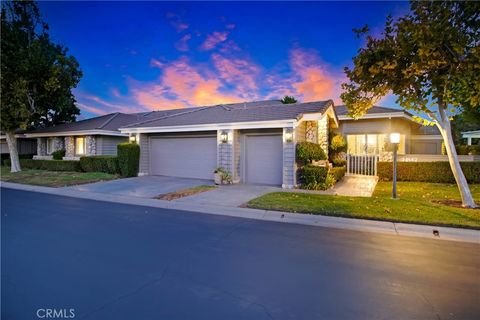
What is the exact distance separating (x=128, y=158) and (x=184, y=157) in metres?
3.17

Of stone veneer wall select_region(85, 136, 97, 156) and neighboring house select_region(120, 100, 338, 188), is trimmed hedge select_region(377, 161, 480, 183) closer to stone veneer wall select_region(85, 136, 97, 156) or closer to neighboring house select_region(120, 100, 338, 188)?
neighboring house select_region(120, 100, 338, 188)

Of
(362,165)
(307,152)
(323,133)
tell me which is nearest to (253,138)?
(307,152)

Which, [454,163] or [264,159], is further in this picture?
[264,159]

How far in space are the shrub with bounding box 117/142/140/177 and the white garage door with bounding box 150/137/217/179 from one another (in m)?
1.11

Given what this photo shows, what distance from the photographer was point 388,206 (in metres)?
7.73

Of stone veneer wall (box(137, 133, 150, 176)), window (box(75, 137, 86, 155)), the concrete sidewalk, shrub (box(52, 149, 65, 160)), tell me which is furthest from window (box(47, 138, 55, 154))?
the concrete sidewalk

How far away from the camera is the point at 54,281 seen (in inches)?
135

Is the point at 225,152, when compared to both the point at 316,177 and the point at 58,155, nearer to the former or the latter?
the point at 316,177

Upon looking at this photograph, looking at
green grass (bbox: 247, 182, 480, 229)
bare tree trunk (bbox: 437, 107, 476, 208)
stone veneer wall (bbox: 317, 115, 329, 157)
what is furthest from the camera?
stone veneer wall (bbox: 317, 115, 329, 157)

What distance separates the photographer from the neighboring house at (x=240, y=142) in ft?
38.5

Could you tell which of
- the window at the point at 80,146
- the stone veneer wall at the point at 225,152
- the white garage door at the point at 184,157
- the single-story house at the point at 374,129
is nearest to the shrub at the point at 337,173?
the single-story house at the point at 374,129

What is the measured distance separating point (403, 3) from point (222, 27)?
810cm

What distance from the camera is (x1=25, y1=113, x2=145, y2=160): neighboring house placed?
799 inches

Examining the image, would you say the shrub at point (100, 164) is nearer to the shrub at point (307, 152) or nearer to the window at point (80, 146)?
the window at point (80, 146)
